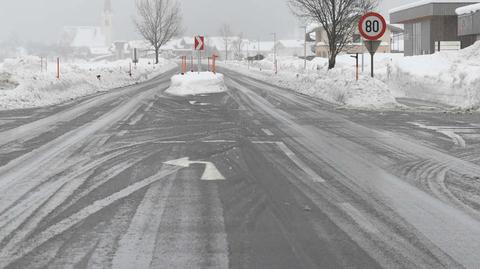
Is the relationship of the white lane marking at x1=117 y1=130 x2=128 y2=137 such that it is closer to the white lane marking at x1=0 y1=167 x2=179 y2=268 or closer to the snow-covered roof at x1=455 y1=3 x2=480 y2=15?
the white lane marking at x1=0 y1=167 x2=179 y2=268

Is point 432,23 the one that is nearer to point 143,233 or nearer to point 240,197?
point 240,197

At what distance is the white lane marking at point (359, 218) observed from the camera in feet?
15.3

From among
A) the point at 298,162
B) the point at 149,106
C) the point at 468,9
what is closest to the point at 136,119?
the point at 149,106

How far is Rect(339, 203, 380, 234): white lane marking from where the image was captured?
4664mm

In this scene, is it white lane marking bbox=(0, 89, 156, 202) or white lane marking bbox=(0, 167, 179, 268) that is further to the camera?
white lane marking bbox=(0, 89, 156, 202)

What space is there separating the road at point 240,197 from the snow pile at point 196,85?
1075 cm

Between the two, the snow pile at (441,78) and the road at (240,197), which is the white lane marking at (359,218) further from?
the snow pile at (441,78)

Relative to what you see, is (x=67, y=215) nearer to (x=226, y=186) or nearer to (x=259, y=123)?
(x=226, y=186)

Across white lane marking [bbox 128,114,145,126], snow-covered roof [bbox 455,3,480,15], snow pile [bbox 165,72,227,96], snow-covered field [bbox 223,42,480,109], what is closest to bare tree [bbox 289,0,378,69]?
snow-covered field [bbox 223,42,480,109]

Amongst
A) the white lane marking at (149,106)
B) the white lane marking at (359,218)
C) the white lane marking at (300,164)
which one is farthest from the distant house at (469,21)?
the white lane marking at (359,218)

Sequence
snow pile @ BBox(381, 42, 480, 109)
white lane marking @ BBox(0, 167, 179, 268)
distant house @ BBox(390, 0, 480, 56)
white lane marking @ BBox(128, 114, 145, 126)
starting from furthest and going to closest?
distant house @ BBox(390, 0, 480, 56) < snow pile @ BBox(381, 42, 480, 109) < white lane marking @ BBox(128, 114, 145, 126) < white lane marking @ BBox(0, 167, 179, 268)

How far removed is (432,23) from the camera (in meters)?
49.3

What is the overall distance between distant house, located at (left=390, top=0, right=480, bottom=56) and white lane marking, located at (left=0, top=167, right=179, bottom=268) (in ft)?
144

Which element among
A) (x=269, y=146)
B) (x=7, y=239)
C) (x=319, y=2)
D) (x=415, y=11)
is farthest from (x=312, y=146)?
(x=415, y=11)
